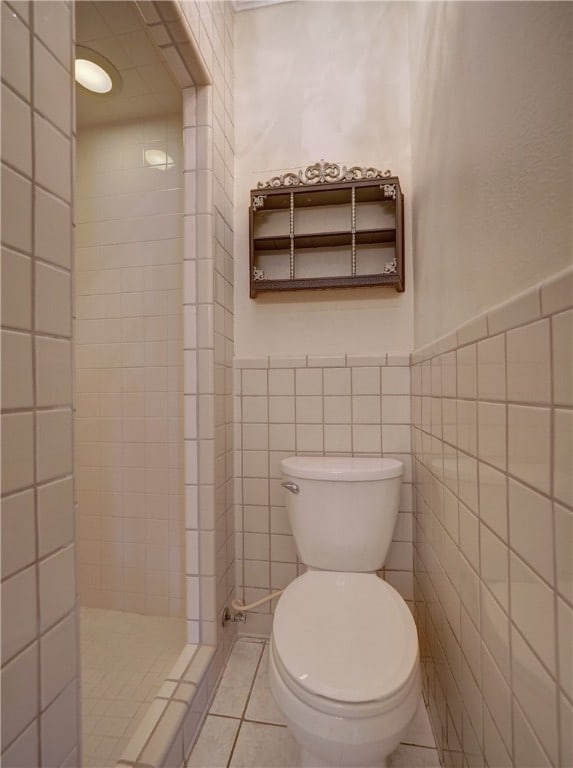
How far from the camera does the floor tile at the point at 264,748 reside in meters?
1.08

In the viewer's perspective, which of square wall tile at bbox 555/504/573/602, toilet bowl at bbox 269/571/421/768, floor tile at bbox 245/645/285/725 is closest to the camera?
square wall tile at bbox 555/504/573/602

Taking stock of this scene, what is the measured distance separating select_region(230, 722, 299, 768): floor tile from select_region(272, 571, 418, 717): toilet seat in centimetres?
44

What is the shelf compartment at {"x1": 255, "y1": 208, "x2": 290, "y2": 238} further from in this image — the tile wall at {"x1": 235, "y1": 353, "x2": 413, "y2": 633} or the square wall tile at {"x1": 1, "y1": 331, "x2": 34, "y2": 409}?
the square wall tile at {"x1": 1, "y1": 331, "x2": 34, "y2": 409}

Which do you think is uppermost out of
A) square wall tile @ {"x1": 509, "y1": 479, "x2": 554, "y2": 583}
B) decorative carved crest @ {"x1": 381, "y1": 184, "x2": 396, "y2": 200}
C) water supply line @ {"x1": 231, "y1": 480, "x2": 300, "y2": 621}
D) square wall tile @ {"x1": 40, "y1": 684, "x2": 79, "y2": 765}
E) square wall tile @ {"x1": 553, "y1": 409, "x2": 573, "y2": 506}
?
decorative carved crest @ {"x1": 381, "y1": 184, "x2": 396, "y2": 200}

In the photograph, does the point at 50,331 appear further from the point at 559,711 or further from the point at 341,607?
the point at 341,607

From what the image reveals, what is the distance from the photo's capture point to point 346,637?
933 millimetres

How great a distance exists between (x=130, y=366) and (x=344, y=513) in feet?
3.92

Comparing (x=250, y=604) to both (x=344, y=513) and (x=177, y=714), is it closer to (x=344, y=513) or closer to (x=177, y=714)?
(x=177, y=714)

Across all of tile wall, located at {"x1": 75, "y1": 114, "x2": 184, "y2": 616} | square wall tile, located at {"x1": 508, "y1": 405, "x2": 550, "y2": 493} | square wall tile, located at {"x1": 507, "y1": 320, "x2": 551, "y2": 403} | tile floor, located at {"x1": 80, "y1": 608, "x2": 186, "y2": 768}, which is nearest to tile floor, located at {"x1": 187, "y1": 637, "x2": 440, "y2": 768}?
tile floor, located at {"x1": 80, "y1": 608, "x2": 186, "y2": 768}

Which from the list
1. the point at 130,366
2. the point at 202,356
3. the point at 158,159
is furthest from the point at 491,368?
the point at 158,159

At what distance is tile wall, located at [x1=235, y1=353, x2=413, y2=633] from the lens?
1547 mm

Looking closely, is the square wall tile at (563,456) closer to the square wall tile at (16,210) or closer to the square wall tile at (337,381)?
the square wall tile at (16,210)

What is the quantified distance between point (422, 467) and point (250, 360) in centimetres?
79

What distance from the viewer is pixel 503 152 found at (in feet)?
2.31
